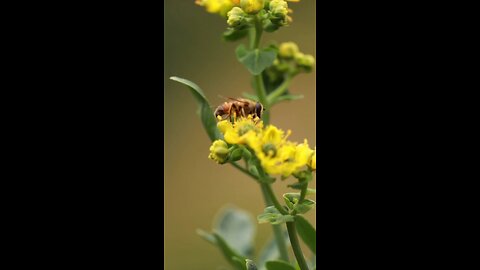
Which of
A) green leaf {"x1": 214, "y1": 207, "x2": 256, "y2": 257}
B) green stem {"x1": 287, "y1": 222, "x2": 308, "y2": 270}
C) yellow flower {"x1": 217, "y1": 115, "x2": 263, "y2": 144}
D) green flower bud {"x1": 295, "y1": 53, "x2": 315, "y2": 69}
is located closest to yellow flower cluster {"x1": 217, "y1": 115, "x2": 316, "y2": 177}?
yellow flower {"x1": 217, "y1": 115, "x2": 263, "y2": 144}

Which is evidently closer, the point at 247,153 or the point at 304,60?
the point at 247,153

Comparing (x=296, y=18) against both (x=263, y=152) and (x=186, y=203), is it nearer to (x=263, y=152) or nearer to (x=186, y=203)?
(x=263, y=152)

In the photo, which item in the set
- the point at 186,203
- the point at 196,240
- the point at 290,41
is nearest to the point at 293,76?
the point at 290,41

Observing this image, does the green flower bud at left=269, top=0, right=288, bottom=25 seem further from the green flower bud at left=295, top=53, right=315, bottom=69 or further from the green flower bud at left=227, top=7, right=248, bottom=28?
the green flower bud at left=295, top=53, right=315, bottom=69

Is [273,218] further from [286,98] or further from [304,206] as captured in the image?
[286,98]

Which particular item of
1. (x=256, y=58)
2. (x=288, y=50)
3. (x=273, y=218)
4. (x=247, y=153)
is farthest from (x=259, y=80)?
(x=273, y=218)

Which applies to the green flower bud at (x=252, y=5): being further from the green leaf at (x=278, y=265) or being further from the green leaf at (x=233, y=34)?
the green leaf at (x=278, y=265)
